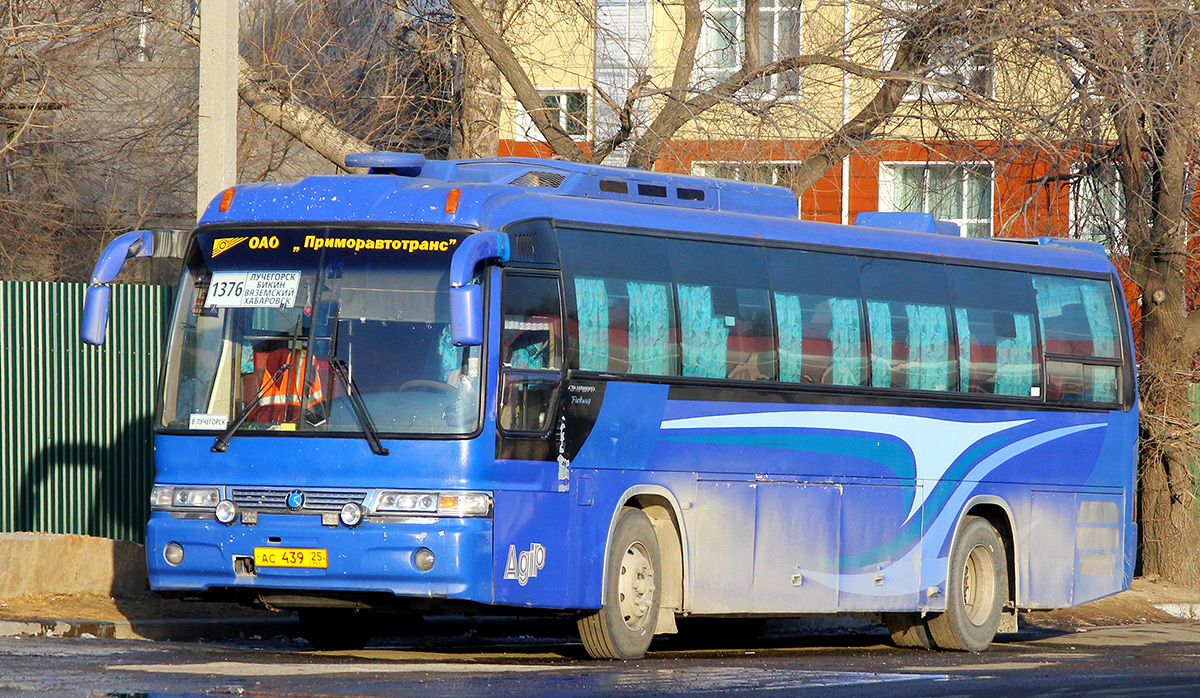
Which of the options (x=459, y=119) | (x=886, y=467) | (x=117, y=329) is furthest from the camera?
(x=459, y=119)

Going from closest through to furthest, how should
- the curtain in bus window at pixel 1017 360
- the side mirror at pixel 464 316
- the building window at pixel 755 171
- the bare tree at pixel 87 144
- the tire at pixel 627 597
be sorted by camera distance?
the side mirror at pixel 464 316, the tire at pixel 627 597, the curtain in bus window at pixel 1017 360, the building window at pixel 755 171, the bare tree at pixel 87 144

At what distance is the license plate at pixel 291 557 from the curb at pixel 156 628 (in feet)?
8.19

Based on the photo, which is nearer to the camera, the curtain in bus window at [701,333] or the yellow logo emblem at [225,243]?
the yellow logo emblem at [225,243]

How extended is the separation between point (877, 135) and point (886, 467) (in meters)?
5.64

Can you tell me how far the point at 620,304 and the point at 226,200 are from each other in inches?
107

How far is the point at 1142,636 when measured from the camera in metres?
17.3

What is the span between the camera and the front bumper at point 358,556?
10477mm

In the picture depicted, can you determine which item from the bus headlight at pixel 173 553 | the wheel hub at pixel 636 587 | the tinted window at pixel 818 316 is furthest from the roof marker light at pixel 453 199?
the tinted window at pixel 818 316

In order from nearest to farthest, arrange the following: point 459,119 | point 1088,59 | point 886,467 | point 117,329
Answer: point 886,467 → point 117,329 → point 1088,59 → point 459,119

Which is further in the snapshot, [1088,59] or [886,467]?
[1088,59]

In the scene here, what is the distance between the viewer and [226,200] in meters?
11.6

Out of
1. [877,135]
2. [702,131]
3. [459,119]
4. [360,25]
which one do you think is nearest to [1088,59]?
[877,135]

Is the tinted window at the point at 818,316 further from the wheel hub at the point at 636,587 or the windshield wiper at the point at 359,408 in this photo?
the windshield wiper at the point at 359,408

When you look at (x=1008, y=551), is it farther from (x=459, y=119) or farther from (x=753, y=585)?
(x=459, y=119)
